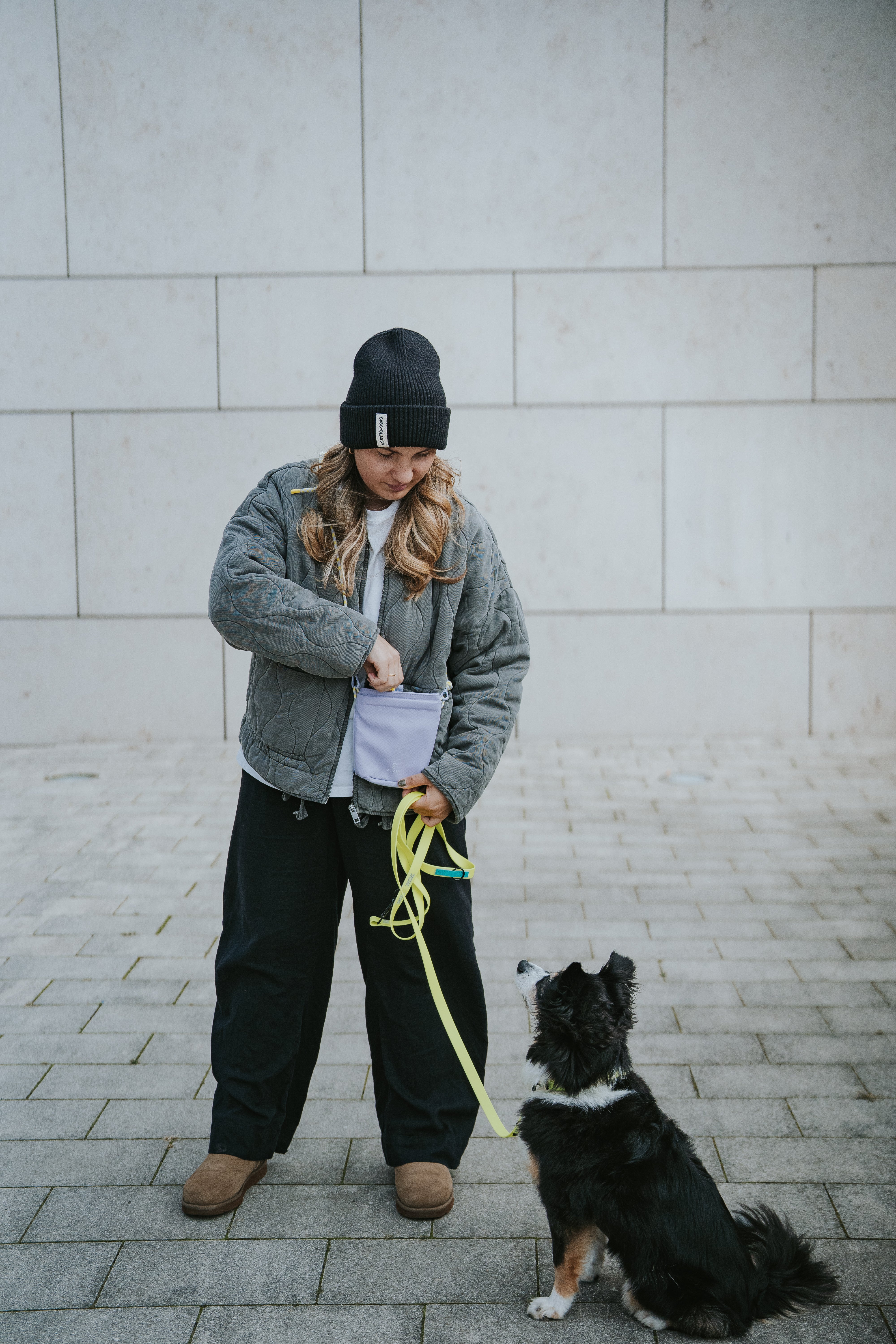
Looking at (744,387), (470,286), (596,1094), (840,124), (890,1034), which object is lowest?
(890,1034)

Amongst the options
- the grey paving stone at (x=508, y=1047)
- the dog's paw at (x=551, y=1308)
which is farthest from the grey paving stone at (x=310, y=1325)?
the grey paving stone at (x=508, y=1047)

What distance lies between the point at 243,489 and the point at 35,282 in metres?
1.99

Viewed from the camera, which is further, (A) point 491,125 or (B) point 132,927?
(A) point 491,125

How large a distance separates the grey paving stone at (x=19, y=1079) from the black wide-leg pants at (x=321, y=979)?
0.86 meters

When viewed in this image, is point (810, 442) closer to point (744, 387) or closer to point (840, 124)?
point (744, 387)

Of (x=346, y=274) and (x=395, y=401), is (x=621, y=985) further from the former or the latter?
(x=346, y=274)

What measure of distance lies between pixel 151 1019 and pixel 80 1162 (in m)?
0.88

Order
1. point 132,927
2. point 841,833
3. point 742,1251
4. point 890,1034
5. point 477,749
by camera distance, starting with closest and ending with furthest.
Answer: point 742,1251
point 477,749
point 890,1034
point 132,927
point 841,833

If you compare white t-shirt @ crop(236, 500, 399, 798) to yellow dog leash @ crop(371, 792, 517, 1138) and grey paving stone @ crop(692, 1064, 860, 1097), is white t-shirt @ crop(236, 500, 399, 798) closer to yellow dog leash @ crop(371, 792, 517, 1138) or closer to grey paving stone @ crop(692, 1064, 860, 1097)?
yellow dog leash @ crop(371, 792, 517, 1138)

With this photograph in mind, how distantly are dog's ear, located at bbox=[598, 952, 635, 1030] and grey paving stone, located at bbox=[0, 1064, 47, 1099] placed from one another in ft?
6.48

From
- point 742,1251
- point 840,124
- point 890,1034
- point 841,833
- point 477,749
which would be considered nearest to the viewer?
point 742,1251

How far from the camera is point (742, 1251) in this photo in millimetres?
2352

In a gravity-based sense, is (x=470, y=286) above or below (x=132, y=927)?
above

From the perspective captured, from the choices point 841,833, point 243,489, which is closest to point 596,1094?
point 841,833
